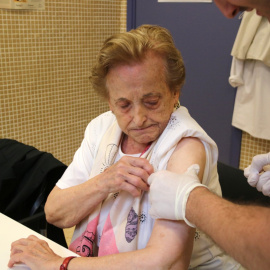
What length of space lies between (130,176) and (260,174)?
42 centimetres

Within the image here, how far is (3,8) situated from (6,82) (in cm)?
53

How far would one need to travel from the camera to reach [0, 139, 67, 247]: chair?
1.72 m

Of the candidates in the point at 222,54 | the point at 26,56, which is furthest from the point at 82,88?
the point at 222,54

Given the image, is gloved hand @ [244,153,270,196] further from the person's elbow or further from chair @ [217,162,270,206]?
the person's elbow

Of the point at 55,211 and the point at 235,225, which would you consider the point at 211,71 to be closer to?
the point at 55,211

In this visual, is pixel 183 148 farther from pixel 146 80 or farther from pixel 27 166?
pixel 27 166

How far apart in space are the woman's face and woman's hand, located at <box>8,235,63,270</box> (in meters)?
0.47

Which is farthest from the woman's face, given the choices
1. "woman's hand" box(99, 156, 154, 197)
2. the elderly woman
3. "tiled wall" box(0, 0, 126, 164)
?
"tiled wall" box(0, 0, 126, 164)

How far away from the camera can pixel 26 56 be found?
3037mm

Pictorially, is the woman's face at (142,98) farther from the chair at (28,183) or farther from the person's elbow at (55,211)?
the chair at (28,183)

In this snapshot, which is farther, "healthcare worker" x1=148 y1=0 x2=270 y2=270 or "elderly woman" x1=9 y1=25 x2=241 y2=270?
"elderly woman" x1=9 y1=25 x2=241 y2=270

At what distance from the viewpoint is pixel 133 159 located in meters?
1.24

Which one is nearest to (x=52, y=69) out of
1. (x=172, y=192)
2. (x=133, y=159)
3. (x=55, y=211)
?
(x=55, y=211)

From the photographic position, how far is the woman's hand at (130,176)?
1.21 meters
